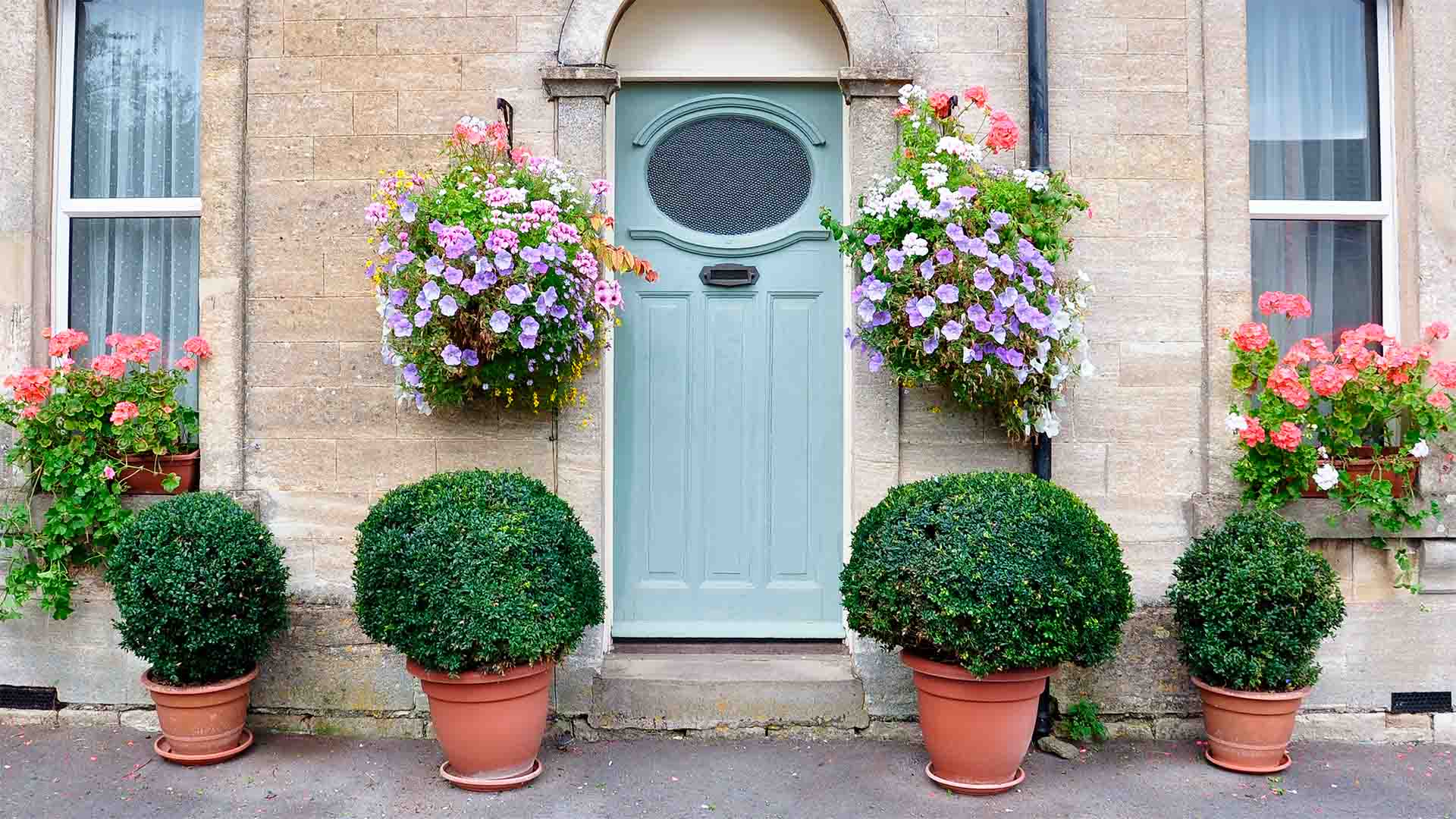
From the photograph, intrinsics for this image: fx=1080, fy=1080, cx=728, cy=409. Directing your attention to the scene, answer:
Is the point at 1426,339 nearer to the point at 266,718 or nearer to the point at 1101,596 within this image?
the point at 1101,596

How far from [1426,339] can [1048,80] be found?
2005 millimetres

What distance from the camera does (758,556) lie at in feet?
16.7

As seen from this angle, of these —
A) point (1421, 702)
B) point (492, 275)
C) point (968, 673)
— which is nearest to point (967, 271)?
point (968, 673)

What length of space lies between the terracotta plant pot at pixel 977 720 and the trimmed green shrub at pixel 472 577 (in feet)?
4.49

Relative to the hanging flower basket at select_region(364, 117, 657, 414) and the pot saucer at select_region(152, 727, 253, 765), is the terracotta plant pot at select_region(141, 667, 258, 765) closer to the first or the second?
the pot saucer at select_region(152, 727, 253, 765)

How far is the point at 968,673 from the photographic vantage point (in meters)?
3.97

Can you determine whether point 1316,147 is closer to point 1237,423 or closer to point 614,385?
point 1237,423

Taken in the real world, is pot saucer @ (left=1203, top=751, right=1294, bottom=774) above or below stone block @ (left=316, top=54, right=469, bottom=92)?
below

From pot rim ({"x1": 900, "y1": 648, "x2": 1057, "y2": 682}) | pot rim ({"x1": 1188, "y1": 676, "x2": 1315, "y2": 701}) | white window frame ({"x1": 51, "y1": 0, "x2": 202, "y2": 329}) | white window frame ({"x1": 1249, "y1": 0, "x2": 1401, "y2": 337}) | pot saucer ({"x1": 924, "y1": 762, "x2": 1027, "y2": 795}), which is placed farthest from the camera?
white window frame ({"x1": 51, "y1": 0, "x2": 202, "y2": 329})

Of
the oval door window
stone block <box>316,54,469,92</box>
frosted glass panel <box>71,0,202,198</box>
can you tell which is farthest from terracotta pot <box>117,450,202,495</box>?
the oval door window

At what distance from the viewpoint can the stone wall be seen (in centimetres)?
475

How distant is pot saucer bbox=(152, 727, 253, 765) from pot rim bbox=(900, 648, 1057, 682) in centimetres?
277

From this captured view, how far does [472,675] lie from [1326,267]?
4.21 m

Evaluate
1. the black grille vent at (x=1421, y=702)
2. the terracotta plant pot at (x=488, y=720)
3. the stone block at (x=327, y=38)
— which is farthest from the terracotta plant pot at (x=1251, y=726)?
the stone block at (x=327, y=38)
